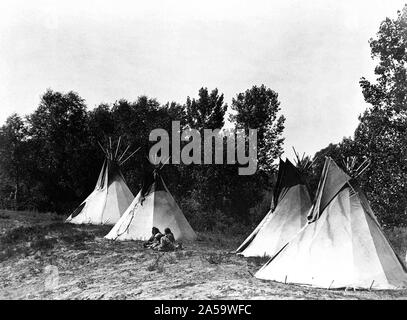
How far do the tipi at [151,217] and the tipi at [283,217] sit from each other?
3815mm

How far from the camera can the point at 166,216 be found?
61.0 feet

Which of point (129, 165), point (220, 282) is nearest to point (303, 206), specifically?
point (220, 282)

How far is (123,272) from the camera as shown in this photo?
453 inches

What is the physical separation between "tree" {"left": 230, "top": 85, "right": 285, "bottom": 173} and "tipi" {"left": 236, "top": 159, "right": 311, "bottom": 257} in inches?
786

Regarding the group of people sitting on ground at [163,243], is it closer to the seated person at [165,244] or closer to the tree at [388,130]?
the seated person at [165,244]

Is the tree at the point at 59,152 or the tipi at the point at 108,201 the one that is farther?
the tree at the point at 59,152

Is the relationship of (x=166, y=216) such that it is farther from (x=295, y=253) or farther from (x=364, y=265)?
(x=364, y=265)

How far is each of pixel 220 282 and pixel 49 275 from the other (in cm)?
499

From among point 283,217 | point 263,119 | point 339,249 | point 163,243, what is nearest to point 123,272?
point 163,243

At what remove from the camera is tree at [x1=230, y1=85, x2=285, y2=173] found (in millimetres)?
36094

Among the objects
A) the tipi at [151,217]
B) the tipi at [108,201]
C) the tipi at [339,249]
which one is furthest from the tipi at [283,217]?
the tipi at [108,201]

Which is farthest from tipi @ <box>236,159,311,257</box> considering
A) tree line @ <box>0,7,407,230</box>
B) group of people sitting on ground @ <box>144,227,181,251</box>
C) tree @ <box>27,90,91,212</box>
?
tree @ <box>27,90,91,212</box>

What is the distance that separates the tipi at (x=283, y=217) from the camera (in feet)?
49.7

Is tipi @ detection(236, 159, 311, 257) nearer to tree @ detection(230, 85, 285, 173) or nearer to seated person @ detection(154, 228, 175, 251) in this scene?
seated person @ detection(154, 228, 175, 251)
